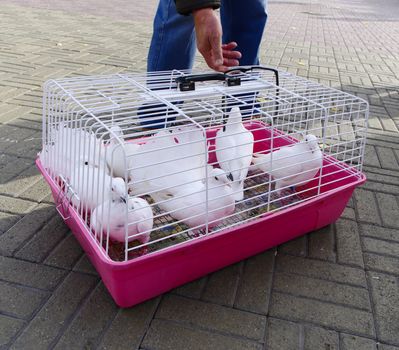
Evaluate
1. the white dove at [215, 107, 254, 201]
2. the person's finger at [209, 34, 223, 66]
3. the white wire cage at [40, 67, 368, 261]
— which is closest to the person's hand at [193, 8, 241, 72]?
the person's finger at [209, 34, 223, 66]

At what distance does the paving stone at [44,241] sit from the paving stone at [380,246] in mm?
1153

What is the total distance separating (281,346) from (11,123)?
1934 millimetres

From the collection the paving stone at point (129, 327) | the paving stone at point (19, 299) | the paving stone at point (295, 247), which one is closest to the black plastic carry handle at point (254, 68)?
the paving stone at point (295, 247)

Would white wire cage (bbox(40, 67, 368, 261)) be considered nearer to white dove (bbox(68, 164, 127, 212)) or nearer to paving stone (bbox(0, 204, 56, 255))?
white dove (bbox(68, 164, 127, 212))

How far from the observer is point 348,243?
156cm

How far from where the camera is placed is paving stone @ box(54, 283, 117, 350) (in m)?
1.10

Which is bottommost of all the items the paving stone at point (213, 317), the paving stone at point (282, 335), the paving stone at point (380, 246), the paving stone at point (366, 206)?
the paving stone at point (213, 317)

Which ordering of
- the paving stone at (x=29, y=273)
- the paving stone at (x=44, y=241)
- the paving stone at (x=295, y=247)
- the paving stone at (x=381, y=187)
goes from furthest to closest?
1. the paving stone at (x=381, y=187)
2. the paving stone at (x=295, y=247)
3. the paving stone at (x=44, y=241)
4. the paving stone at (x=29, y=273)

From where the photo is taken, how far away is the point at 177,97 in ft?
4.54

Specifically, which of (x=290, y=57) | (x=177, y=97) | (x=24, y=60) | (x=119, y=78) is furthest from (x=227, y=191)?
(x=290, y=57)

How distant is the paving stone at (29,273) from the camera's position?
127 cm

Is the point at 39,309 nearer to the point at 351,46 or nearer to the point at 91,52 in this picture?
the point at 91,52

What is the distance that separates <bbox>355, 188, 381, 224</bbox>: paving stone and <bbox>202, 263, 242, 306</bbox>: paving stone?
0.66m

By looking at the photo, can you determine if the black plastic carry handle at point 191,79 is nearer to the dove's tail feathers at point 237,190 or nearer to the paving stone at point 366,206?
the dove's tail feathers at point 237,190
